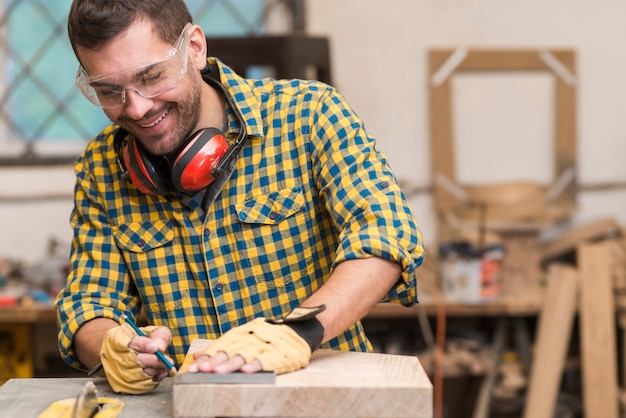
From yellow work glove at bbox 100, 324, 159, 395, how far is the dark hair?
1.89ft

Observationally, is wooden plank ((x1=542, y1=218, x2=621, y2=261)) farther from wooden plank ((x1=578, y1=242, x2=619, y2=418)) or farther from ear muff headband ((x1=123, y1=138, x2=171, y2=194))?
ear muff headband ((x1=123, y1=138, x2=171, y2=194))

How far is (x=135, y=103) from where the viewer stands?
1.69 m

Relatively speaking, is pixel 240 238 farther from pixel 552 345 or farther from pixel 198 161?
pixel 552 345

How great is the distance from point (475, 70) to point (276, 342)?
3020mm

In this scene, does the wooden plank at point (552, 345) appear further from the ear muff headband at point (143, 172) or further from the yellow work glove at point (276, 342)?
the yellow work glove at point (276, 342)

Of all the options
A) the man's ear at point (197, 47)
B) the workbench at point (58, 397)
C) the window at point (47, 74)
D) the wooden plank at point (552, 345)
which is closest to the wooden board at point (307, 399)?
the workbench at point (58, 397)

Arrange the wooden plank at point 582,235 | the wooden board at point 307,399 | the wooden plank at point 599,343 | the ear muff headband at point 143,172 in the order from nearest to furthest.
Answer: the wooden board at point 307,399
the ear muff headband at point 143,172
the wooden plank at point 599,343
the wooden plank at point 582,235

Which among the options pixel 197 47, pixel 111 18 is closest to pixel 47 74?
pixel 197 47

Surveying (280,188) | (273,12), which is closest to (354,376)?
(280,188)

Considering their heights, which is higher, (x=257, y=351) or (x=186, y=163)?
(x=186, y=163)

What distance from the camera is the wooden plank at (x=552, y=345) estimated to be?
143 inches

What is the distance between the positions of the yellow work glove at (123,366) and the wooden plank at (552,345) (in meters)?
2.48

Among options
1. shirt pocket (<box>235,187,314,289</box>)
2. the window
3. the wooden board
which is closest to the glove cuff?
the wooden board

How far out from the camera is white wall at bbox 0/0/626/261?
410cm
